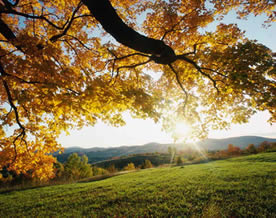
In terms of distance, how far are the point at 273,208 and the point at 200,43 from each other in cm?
596

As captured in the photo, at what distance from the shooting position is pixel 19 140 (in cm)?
602

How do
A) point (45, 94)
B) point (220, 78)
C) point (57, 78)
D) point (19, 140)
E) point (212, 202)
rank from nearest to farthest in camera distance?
1. point (45, 94)
2. point (57, 78)
3. point (212, 202)
4. point (220, 78)
5. point (19, 140)

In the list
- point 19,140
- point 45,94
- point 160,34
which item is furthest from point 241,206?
point 19,140

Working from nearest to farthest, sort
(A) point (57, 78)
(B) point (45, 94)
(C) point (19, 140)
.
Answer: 1. (B) point (45, 94)
2. (A) point (57, 78)
3. (C) point (19, 140)

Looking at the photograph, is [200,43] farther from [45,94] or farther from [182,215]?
[182,215]

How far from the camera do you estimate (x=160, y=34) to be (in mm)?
6289

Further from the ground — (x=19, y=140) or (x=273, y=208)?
(x=19, y=140)

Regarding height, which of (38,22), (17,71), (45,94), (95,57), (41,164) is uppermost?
(38,22)

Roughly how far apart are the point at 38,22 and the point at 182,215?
10.2m

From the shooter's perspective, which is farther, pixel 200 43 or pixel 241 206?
pixel 200 43

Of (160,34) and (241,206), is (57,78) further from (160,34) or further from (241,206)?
(241,206)

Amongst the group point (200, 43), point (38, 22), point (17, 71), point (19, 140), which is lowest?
point (19, 140)

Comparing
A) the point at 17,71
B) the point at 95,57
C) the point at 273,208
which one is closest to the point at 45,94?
the point at 17,71

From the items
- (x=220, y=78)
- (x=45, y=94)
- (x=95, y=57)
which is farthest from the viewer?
(x=95, y=57)
